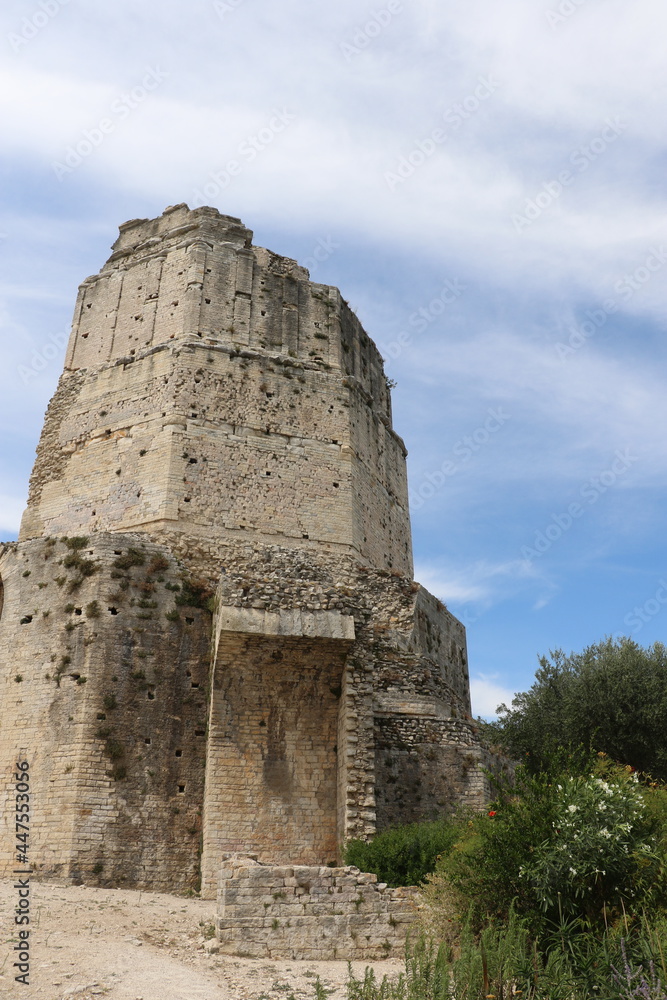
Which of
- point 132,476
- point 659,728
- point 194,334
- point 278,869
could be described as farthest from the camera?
point 194,334

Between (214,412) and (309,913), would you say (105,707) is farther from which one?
(214,412)

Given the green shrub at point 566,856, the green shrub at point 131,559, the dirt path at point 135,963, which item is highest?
the green shrub at point 131,559

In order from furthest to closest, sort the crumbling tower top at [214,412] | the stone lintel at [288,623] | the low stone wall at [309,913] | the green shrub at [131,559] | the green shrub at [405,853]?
1. the crumbling tower top at [214,412]
2. the green shrub at [131,559]
3. the stone lintel at [288,623]
4. the green shrub at [405,853]
5. the low stone wall at [309,913]

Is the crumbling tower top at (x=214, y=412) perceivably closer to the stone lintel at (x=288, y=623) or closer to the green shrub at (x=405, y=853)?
the stone lintel at (x=288, y=623)

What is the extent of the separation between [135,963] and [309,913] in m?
2.06

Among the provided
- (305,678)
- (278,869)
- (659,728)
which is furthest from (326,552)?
(278,869)

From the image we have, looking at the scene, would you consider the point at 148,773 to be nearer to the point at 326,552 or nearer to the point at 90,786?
the point at 90,786

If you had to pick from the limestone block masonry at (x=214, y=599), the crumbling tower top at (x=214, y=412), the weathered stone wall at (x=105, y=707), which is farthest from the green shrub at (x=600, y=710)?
the weathered stone wall at (x=105, y=707)

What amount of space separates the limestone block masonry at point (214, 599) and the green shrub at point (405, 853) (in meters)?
1.06

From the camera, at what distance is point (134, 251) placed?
22.4 m

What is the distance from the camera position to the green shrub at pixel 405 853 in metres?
10.4

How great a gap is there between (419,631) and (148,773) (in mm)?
7456

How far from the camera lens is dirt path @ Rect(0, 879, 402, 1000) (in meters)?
7.13

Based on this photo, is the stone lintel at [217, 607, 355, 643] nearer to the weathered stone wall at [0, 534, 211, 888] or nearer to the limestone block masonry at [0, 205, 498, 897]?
the limestone block masonry at [0, 205, 498, 897]
